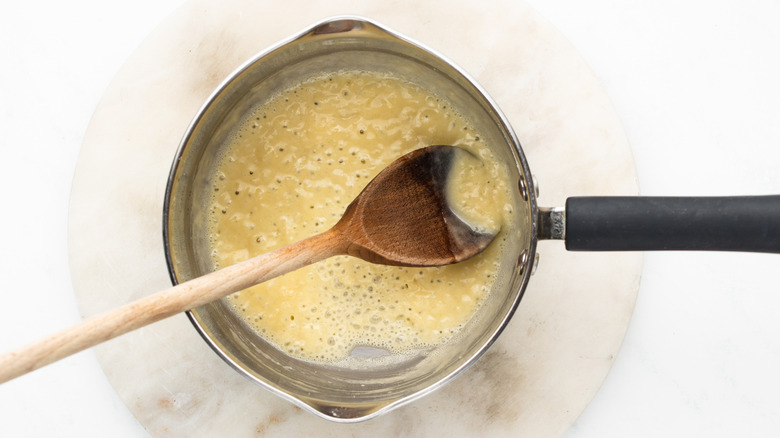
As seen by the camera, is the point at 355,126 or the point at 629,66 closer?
the point at 355,126

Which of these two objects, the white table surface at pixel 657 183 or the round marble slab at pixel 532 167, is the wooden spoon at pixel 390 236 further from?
the white table surface at pixel 657 183

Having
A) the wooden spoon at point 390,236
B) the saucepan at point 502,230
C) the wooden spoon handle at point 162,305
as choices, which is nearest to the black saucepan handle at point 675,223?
the saucepan at point 502,230

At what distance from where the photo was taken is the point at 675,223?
2.54 ft

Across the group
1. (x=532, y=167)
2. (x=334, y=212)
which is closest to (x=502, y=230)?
(x=532, y=167)

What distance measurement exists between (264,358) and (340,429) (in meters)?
0.18

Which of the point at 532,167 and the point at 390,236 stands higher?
the point at 532,167

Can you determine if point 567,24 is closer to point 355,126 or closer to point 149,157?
point 355,126

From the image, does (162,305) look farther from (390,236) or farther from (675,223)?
(675,223)

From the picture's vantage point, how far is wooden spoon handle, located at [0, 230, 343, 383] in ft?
2.24

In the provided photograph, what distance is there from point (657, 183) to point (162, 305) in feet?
2.76

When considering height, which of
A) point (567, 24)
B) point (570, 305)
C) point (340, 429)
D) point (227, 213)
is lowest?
point (340, 429)

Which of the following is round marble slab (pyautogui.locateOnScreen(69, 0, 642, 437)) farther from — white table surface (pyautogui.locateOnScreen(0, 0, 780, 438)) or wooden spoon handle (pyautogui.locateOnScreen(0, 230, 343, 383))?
wooden spoon handle (pyautogui.locateOnScreen(0, 230, 343, 383))

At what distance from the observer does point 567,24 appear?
118 cm

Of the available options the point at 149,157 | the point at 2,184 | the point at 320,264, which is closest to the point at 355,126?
the point at 320,264
